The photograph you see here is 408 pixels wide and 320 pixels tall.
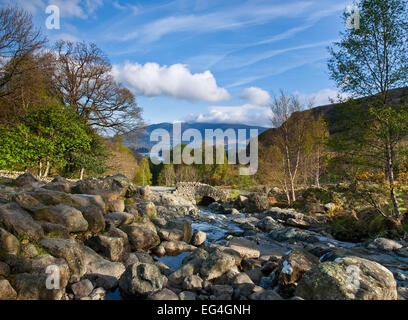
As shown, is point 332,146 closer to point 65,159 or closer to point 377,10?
point 377,10

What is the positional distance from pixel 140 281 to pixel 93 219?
324 centimetres

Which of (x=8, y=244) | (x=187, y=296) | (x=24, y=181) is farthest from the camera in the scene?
(x=24, y=181)

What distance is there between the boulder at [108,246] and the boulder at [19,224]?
4.24 feet

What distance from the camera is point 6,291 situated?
399 cm

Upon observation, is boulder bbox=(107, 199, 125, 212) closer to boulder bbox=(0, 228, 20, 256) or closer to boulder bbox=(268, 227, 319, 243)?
boulder bbox=(0, 228, 20, 256)

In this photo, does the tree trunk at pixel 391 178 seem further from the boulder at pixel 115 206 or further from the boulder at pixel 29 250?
the boulder at pixel 29 250

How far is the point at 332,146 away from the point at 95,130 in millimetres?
18492

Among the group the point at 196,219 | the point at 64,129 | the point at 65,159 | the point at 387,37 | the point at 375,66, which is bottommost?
the point at 196,219

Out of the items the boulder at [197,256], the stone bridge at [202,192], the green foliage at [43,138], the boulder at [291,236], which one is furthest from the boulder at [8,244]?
the stone bridge at [202,192]

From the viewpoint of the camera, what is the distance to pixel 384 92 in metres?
11.0

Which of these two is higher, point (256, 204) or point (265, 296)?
point (265, 296)

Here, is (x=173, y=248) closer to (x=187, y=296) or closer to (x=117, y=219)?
(x=117, y=219)

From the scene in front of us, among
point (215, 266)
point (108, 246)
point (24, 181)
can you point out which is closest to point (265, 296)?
point (215, 266)
